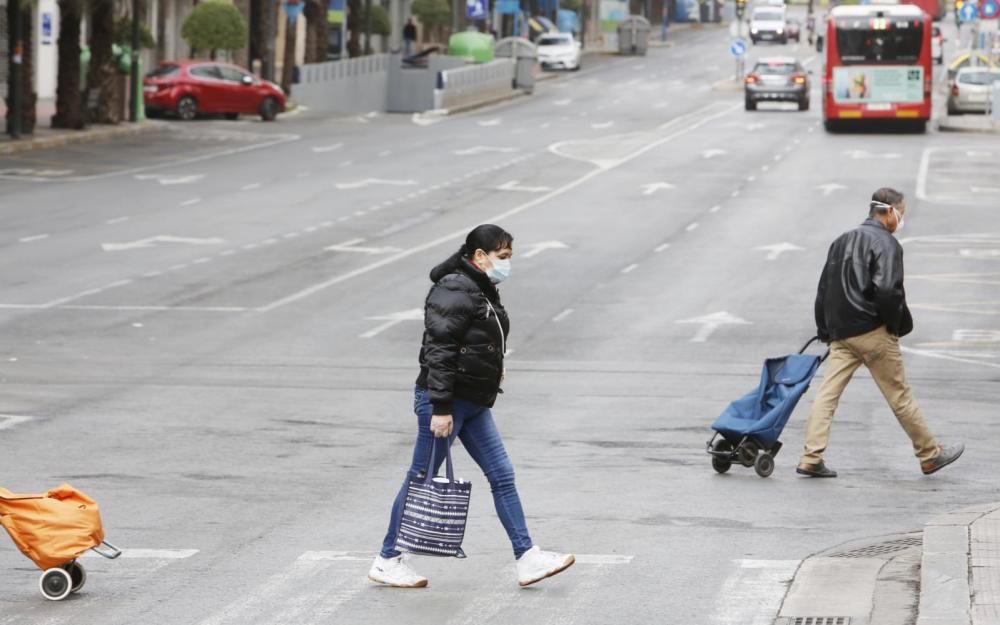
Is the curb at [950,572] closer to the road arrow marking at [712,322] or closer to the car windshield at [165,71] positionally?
the road arrow marking at [712,322]

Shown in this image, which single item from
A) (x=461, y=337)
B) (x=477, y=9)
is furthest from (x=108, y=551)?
(x=477, y=9)

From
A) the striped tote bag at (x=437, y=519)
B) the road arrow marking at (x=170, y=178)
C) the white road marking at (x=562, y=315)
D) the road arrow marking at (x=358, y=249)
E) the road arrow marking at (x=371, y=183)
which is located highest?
the striped tote bag at (x=437, y=519)

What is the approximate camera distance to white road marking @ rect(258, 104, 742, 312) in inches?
992

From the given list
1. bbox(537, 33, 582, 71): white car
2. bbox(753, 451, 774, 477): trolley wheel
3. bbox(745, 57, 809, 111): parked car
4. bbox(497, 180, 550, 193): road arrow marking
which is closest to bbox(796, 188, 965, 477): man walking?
bbox(753, 451, 774, 477): trolley wheel

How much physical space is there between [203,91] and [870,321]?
4645 cm

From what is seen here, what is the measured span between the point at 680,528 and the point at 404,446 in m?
3.43

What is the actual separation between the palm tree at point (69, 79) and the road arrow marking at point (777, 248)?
73.5ft

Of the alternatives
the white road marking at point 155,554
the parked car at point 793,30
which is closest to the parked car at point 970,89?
the parked car at point 793,30

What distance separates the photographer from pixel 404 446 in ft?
46.8

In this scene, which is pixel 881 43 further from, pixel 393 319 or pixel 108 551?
pixel 108 551

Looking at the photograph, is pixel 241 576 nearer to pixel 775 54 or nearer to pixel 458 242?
pixel 458 242

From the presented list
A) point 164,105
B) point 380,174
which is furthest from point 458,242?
point 164,105

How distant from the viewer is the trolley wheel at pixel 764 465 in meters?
13.0

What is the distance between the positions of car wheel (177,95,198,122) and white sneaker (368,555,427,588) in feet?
161
